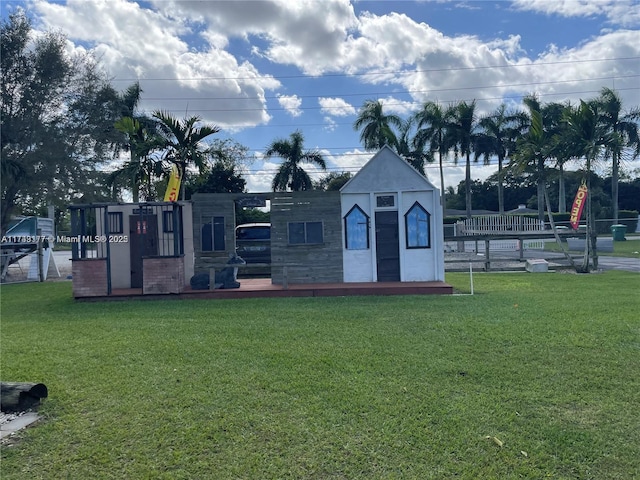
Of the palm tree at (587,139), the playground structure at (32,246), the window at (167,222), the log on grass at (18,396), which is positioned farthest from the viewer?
the playground structure at (32,246)

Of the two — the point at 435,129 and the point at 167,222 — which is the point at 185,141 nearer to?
the point at 167,222

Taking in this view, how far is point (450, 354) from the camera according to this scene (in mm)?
5805

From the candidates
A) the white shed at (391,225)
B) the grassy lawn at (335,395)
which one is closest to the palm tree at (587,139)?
the white shed at (391,225)

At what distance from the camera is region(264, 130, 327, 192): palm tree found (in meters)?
32.3

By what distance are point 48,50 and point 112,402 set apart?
20.2 meters

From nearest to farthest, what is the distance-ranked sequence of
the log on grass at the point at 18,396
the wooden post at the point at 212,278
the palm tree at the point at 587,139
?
the log on grass at the point at 18,396 → the wooden post at the point at 212,278 → the palm tree at the point at 587,139

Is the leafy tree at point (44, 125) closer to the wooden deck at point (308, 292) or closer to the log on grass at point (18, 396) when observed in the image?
the wooden deck at point (308, 292)

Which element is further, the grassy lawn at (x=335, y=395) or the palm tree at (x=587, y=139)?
the palm tree at (x=587, y=139)

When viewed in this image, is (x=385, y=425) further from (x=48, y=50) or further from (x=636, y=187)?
(x=636, y=187)

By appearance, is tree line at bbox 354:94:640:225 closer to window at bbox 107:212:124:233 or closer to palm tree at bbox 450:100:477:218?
palm tree at bbox 450:100:477:218

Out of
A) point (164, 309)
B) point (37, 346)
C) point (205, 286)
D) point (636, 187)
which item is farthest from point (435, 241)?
point (636, 187)

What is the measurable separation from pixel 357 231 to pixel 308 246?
4.43 ft

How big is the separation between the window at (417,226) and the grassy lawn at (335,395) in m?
4.43

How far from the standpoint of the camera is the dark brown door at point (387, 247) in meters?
12.9
